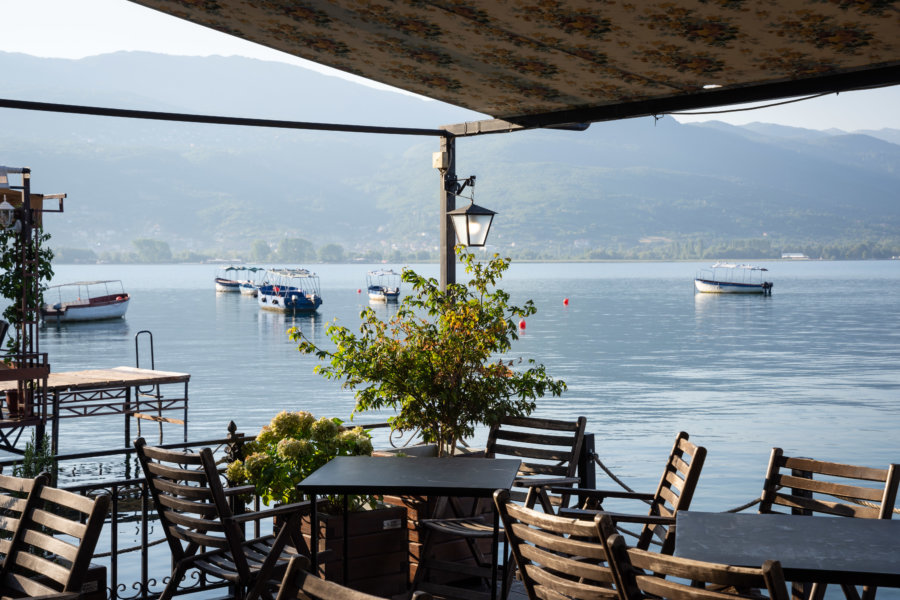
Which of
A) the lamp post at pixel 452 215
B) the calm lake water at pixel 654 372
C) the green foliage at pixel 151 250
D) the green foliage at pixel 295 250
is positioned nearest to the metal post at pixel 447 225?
the lamp post at pixel 452 215

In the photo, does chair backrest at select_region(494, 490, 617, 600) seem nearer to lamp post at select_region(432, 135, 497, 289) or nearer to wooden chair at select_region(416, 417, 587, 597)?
wooden chair at select_region(416, 417, 587, 597)

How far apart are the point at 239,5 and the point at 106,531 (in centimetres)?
1231

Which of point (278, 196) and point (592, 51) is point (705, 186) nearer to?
point (278, 196)

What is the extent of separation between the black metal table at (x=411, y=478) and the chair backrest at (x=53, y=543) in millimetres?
1114

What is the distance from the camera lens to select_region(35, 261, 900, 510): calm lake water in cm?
2514

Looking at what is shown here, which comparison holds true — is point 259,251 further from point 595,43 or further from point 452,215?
point 595,43

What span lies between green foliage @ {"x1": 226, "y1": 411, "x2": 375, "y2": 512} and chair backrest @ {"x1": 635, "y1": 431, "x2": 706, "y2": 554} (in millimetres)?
1349

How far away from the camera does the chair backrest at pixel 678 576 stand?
7.39 ft

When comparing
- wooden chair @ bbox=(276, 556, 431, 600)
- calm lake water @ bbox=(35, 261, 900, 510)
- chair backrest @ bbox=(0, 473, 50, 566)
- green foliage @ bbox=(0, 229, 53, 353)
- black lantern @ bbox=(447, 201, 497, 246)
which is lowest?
calm lake water @ bbox=(35, 261, 900, 510)

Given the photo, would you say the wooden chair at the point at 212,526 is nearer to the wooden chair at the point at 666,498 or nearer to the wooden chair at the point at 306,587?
the wooden chair at the point at 666,498

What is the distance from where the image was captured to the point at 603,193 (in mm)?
160000

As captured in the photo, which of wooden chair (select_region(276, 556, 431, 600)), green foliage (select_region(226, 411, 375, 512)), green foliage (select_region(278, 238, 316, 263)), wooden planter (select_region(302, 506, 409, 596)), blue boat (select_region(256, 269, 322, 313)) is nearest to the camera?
wooden chair (select_region(276, 556, 431, 600))

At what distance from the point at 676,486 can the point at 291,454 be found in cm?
180

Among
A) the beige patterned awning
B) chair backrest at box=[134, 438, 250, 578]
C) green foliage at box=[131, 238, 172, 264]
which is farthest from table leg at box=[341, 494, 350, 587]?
green foliage at box=[131, 238, 172, 264]
